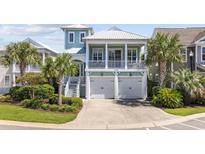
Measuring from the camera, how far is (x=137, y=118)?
16359 millimetres

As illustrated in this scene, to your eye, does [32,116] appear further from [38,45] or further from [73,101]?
[38,45]

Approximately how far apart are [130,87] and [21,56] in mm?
8415

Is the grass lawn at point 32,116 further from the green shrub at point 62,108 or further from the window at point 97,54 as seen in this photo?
the window at point 97,54

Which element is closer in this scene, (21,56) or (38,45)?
(38,45)

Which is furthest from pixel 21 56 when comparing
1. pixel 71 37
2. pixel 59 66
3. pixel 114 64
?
pixel 71 37

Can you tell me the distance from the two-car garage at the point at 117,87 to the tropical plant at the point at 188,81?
302 centimetres

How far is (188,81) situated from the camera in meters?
21.0

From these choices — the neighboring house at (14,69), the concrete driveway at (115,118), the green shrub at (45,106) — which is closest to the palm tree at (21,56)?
the neighboring house at (14,69)

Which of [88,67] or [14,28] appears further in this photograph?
[88,67]
